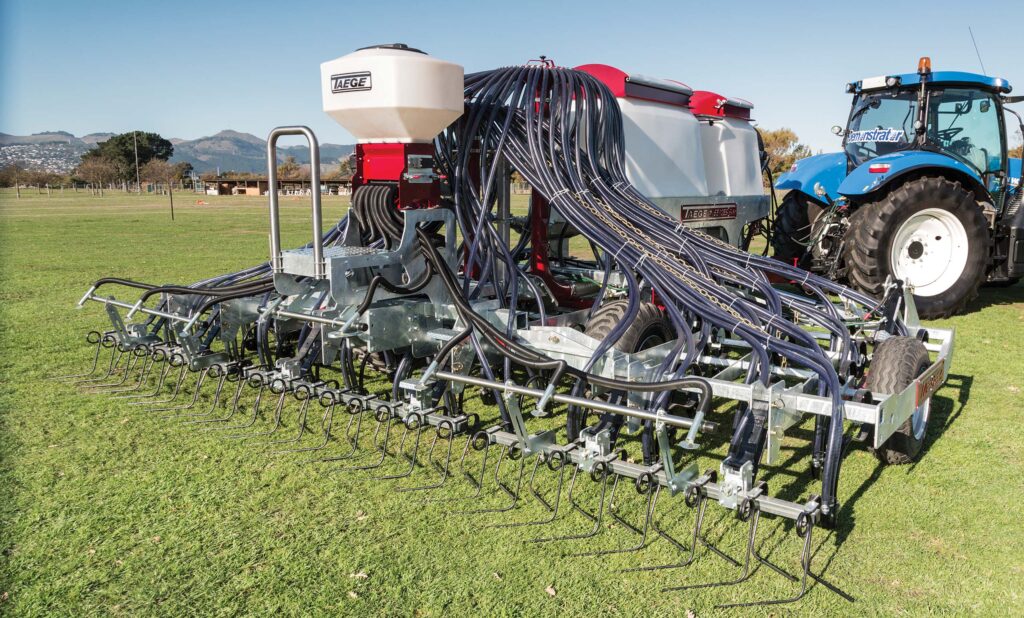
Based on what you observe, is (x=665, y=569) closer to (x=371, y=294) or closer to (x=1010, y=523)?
(x=1010, y=523)

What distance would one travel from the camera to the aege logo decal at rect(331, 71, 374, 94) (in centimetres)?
376

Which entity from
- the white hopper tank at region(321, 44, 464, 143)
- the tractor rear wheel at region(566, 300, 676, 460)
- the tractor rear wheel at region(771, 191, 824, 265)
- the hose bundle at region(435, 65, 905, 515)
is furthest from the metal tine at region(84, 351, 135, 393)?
the tractor rear wheel at region(771, 191, 824, 265)

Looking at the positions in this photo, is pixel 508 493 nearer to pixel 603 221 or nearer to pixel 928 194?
pixel 603 221

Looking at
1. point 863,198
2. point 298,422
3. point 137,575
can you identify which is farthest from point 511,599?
point 863,198

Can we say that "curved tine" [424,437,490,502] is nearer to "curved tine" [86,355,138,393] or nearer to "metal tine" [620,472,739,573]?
"metal tine" [620,472,739,573]

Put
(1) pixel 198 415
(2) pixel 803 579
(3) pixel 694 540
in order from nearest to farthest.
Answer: (2) pixel 803 579
(3) pixel 694 540
(1) pixel 198 415

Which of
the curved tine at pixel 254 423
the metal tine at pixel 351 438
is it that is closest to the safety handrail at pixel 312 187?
the metal tine at pixel 351 438

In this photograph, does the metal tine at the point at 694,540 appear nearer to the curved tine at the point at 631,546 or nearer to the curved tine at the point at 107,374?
the curved tine at the point at 631,546

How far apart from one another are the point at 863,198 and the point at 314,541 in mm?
6061

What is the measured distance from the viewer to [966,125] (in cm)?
723

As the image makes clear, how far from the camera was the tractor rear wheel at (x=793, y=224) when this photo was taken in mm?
8602

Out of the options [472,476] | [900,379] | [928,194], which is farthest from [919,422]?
[928,194]

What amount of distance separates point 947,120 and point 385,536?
6894mm

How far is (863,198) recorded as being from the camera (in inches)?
275
